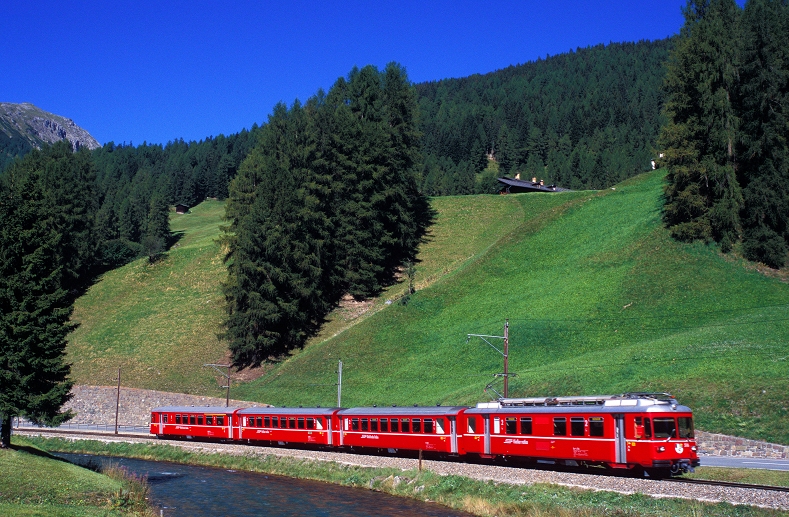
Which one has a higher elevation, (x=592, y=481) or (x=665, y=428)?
(x=665, y=428)

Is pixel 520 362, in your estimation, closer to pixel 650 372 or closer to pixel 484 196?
pixel 650 372

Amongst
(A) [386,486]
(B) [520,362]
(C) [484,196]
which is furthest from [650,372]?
(C) [484,196]

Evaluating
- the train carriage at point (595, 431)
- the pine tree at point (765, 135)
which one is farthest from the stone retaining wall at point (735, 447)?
the pine tree at point (765, 135)

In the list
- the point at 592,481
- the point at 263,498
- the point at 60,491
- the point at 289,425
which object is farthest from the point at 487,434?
the point at 60,491

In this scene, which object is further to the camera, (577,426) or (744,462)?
(744,462)

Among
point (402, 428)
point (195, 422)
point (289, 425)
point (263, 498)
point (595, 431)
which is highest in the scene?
point (595, 431)

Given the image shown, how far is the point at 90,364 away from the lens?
69.6 m

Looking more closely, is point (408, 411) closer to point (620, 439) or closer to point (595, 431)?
point (595, 431)

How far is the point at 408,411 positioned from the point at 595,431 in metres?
11.5

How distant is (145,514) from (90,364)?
166ft

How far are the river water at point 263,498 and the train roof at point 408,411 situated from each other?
17.0 feet

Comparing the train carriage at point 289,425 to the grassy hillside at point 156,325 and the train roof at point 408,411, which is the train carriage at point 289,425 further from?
the grassy hillside at point 156,325

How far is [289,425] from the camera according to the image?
43594mm

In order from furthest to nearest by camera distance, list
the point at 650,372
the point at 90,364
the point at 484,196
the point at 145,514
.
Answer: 1. the point at 484,196
2. the point at 90,364
3. the point at 650,372
4. the point at 145,514
